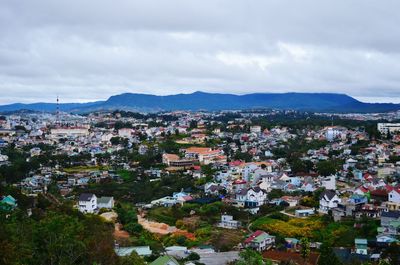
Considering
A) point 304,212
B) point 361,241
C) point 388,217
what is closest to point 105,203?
point 304,212

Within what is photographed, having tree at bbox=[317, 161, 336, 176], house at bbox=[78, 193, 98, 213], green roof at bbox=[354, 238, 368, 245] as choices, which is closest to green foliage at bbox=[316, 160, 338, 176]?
tree at bbox=[317, 161, 336, 176]

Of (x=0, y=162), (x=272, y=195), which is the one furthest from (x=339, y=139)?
(x=0, y=162)

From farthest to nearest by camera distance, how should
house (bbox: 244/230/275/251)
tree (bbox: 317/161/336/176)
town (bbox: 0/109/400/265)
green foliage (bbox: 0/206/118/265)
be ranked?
tree (bbox: 317/161/336/176), house (bbox: 244/230/275/251), town (bbox: 0/109/400/265), green foliage (bbox: 0/206/118/265)

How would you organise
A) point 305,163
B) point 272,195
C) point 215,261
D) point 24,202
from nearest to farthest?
point 215,261, point 24,202, point 272,195, point 305,163

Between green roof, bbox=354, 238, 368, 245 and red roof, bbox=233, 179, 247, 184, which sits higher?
red roof, bbox=233, 179, 247, 184

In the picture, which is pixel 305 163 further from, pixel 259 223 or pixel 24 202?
pixel 24 202

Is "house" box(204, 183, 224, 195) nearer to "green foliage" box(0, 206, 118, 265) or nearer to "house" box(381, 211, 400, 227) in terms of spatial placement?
"house" box(381, 211, 400, 227)
